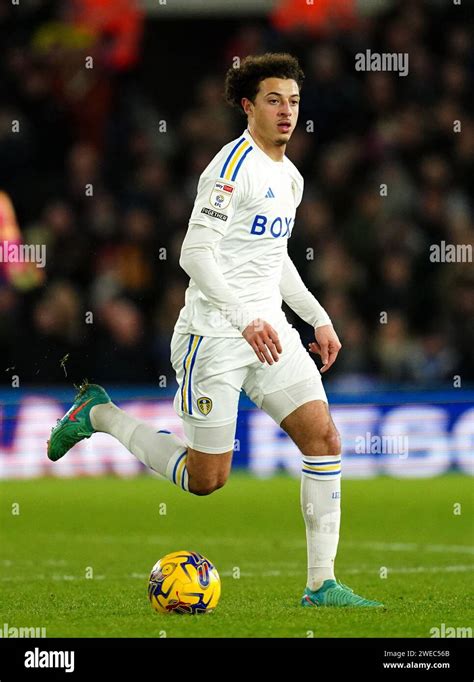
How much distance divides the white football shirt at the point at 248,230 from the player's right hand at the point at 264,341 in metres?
0.31

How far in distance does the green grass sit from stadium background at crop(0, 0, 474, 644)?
0.06 meters

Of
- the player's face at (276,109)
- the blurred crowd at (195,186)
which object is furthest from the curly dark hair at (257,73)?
the blurred crowd at (195,186)

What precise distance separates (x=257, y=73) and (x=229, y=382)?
1428 millimetres

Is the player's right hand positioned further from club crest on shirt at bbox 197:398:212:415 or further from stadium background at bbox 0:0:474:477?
stadium background at bbox 0:0:474:477

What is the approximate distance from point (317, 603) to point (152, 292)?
9166 millimetres

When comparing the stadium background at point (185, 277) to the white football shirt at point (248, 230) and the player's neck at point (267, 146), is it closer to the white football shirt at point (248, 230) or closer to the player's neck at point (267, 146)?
the white football shirt at point (248, 230)

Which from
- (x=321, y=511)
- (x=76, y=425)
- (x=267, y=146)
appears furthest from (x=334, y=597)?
(x=267, y=146)

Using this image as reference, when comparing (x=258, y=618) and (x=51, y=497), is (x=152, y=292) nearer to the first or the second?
(x=51, y=497)

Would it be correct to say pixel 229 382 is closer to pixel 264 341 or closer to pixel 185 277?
pixel 264 341

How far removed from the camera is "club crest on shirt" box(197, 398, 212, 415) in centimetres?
719

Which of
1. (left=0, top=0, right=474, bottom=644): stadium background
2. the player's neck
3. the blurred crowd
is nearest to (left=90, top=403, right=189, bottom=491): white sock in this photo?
the player's neck

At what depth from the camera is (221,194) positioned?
6.95 m

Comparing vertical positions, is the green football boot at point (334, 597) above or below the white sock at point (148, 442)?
below

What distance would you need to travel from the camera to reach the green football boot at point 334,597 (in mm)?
7039
